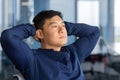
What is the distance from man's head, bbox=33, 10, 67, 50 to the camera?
198 cm

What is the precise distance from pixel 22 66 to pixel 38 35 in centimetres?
22

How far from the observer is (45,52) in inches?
79.3

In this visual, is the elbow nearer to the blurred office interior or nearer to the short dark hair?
the short dark hair

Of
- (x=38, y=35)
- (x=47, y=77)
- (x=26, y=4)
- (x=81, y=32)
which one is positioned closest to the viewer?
(x=47, y=77)

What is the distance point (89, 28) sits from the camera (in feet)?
7.62

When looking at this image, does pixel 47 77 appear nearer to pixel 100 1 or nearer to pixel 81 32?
pixel 81 32

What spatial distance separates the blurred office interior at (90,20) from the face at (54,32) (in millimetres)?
2528

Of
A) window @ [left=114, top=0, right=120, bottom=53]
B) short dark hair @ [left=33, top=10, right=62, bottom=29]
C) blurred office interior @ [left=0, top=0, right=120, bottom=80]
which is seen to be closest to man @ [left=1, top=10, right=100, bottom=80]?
short dark hair @ [left=33, top=10, right=62, bottom=29]

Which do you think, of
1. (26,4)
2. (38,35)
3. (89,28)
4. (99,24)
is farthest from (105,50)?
(38,35)

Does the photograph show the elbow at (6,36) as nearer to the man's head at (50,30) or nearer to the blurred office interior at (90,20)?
the man's head at (50,30)

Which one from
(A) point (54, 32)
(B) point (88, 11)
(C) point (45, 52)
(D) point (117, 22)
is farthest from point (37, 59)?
(D) point (117, 22)

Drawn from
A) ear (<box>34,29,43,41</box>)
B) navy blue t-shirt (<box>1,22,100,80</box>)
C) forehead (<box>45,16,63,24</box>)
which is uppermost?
forehead (<box>45,16,63,24</box>)

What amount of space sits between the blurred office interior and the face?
2528mm

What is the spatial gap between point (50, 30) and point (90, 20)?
2792 millimetres
